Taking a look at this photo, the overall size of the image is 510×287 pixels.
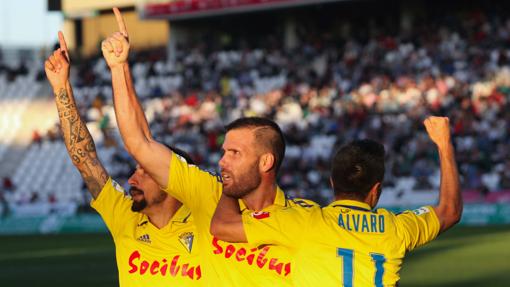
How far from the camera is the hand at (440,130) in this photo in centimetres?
555

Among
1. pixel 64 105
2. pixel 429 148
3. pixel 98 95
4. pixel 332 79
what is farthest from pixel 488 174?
pixel 64 105

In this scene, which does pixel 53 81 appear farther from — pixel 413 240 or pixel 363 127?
pixel 363 127

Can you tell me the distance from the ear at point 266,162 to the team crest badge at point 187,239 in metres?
1.61

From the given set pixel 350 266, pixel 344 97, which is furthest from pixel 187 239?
pixel 344 97

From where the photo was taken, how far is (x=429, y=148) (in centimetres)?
2831

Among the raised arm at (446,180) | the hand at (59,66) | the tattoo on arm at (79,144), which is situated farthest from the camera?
the tattoo on arm at (79,144)

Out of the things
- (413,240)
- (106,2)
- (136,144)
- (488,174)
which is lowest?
(488,174)

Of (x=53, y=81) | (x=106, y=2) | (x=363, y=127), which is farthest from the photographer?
(x=106, y=2)

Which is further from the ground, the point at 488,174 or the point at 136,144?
the point at 136,144

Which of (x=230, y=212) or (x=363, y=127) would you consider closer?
(x=230, y=212)

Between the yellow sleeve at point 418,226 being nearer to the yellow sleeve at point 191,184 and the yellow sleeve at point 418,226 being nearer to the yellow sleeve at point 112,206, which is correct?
the yellow sleeve at point 191,184

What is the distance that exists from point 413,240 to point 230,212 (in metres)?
0.88

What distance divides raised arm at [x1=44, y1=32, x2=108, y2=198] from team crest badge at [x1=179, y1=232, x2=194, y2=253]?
0.62 meters

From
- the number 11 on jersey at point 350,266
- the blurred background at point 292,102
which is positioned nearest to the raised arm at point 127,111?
the number 11 on jersey at point 350,266
